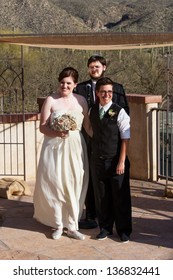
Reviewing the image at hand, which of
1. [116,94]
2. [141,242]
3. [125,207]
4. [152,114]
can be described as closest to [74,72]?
[116,94]

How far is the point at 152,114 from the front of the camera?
28.7 feet

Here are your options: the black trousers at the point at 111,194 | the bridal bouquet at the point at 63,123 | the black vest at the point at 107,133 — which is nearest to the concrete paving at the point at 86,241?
the black trousers at the point at 111,194

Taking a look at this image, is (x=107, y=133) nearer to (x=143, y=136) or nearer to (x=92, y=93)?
(x=92, y=93)

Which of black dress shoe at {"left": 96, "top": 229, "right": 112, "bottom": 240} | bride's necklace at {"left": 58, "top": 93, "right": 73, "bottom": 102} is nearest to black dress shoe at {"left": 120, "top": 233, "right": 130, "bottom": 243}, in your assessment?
black dress shoe at {"left": 96, "top": 229, "right": 112, "bottom": 240}

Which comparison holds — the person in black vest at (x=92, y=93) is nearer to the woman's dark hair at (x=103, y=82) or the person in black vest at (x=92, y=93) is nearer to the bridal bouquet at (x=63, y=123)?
the woman's dark hair at (x=103, y=82)

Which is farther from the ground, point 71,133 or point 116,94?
point 116,94

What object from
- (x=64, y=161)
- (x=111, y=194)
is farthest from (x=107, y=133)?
(x=111, y=194)

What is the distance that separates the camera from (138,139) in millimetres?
8945

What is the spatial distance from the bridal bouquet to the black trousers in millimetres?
436

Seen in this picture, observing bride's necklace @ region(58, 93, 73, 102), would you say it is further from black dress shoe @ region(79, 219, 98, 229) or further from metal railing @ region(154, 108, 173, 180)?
metal railing @ region(154, 108, 173, 180)

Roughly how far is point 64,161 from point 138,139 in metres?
Result: 3.49

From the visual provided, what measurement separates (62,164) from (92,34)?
1.85 metres
